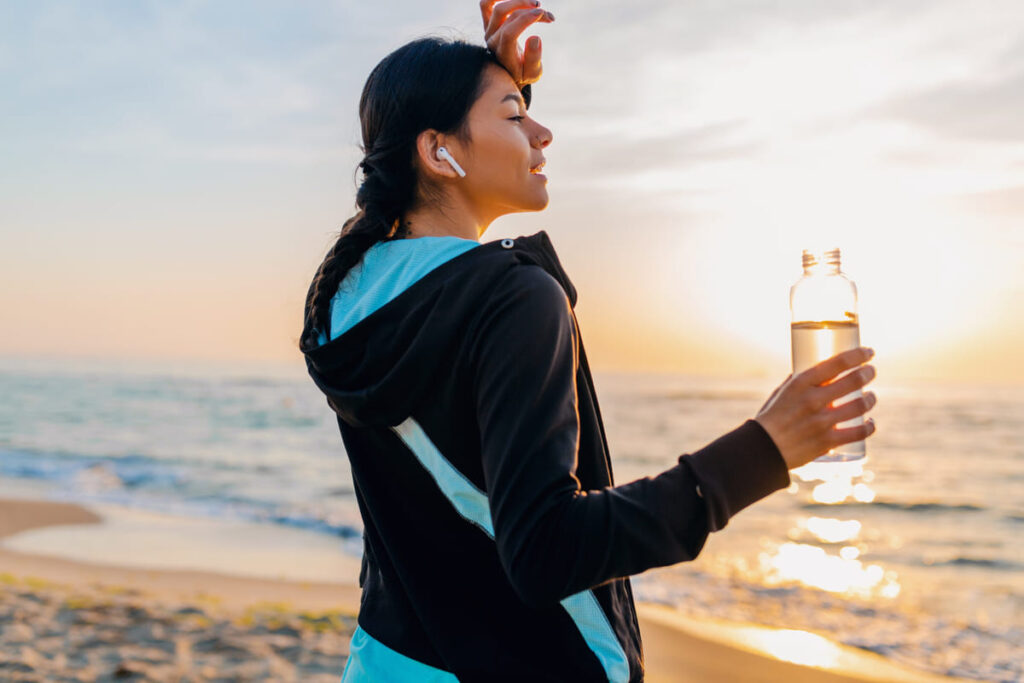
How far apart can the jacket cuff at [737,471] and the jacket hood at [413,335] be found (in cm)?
35

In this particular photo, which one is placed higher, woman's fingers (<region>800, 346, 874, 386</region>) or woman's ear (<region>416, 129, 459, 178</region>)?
woman's ear (<region>416, 129, 459, 178</region>)

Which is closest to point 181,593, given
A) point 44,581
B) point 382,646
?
point 44,581

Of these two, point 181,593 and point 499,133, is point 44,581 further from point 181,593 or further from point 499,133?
point 499,133

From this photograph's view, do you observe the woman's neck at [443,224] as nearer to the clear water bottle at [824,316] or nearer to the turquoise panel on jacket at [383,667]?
the clear water bottle at [824,316]

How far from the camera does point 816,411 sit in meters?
1.08

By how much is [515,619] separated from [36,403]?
34.6m

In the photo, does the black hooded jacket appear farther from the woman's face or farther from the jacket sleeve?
the woman's face

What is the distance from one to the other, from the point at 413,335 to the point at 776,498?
1274 cm

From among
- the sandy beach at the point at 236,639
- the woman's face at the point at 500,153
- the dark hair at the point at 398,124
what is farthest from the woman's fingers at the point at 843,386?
the sandy beach at the point at 236,639

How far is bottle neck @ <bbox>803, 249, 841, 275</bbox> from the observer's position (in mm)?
1494

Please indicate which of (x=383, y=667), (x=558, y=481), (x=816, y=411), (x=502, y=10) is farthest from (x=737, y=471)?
(x=502, y=10)

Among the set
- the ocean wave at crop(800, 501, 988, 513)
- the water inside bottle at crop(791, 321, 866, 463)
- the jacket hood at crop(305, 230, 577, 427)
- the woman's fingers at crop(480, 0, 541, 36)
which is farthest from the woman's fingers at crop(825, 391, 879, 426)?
the ocean wave at crop(800, 501, 988, 513)

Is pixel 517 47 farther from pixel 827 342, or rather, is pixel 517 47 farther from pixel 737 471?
pixel 737 471

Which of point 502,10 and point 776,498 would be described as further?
point 776,498
